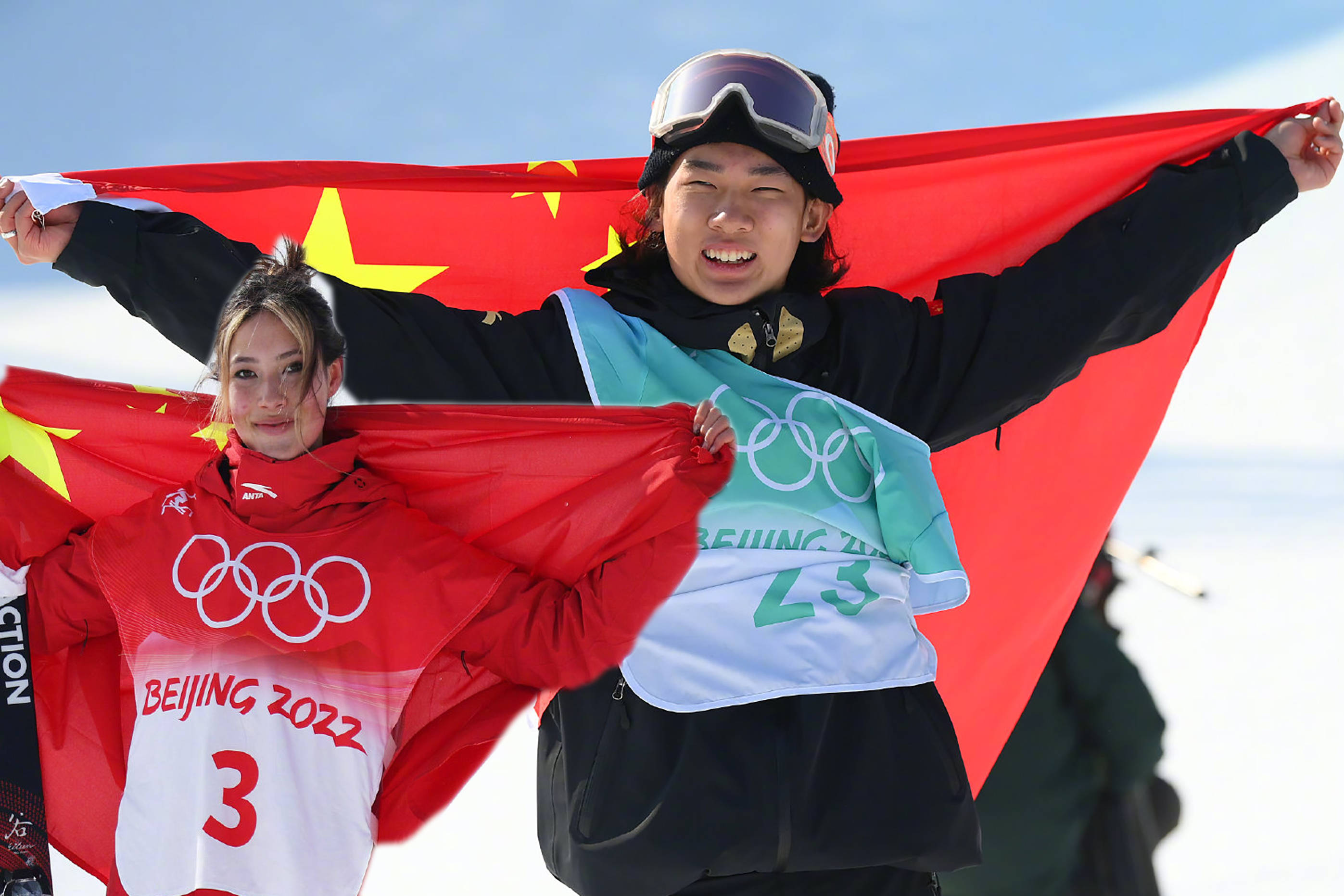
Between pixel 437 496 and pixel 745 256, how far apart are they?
2.35ft

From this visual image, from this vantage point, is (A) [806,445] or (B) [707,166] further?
(B) [707,166]

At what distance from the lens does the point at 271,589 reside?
6.95 feet

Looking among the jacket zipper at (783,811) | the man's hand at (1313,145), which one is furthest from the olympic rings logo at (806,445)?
the man's hand at (1313,145)

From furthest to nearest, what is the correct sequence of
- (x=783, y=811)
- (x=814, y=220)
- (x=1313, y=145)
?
(x=1313, y=145) < (x=814, y=220) < (x=783, y=811)

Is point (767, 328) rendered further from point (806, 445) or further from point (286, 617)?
point (286, 617)

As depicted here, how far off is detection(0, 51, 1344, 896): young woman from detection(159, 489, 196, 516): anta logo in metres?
0.26

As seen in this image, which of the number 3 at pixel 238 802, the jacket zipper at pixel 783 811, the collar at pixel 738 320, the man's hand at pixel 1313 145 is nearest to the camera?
the jacket zipper at pixel 783 811

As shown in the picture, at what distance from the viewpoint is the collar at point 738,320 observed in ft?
7.46

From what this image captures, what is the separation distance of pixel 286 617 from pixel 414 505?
0.32m

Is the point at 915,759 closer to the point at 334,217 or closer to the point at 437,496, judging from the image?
the point at 437,496

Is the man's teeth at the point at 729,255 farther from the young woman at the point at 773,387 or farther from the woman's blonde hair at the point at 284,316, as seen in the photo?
the woman's blonde hair at the point at 284,316

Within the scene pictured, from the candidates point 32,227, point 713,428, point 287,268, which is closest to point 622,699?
point 713,428

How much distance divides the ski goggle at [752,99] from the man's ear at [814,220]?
81mm

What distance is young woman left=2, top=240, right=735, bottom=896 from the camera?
2.03 m
